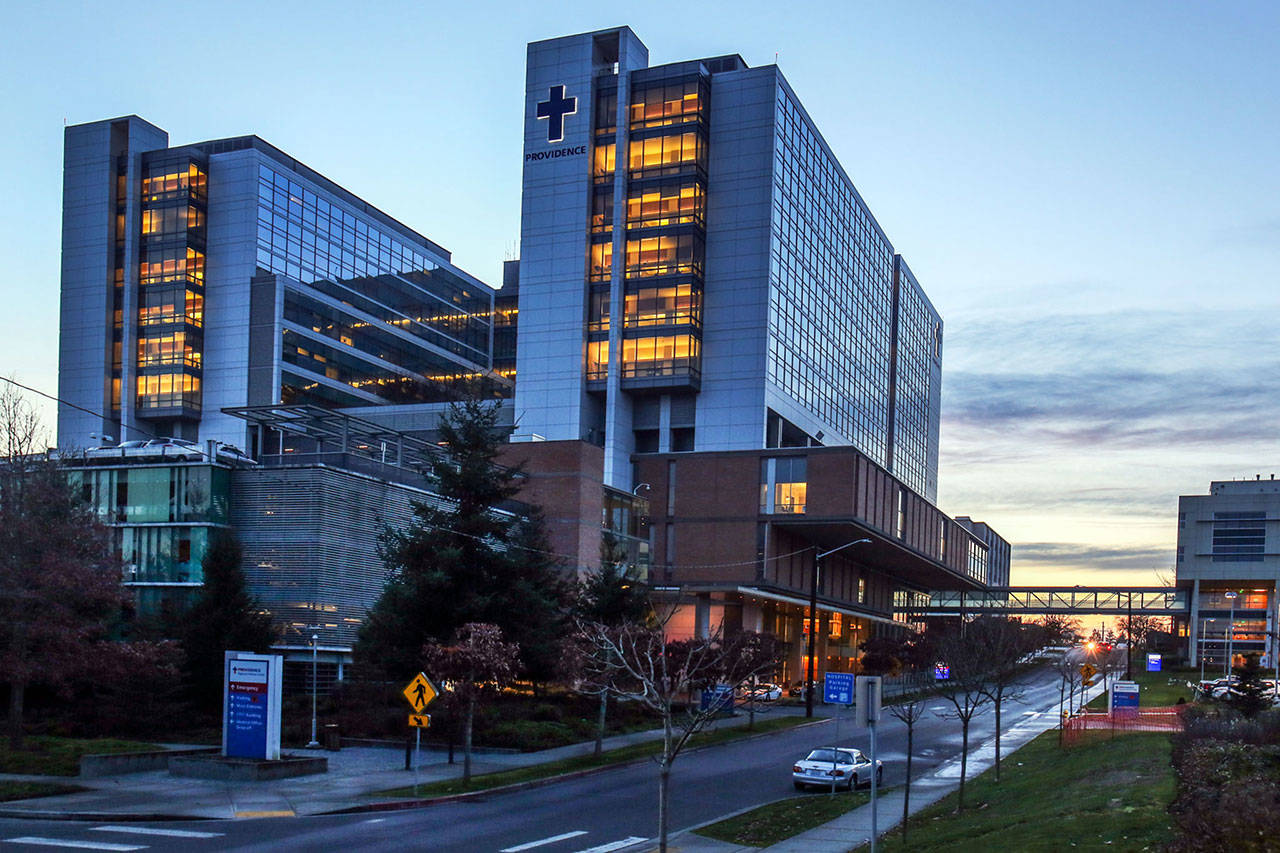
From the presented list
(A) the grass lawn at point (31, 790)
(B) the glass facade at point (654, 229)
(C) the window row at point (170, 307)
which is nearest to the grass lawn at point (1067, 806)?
(A) the grass lawn at point (31, 790)

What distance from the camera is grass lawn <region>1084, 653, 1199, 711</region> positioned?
70.1 meters

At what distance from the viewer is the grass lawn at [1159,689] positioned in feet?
230

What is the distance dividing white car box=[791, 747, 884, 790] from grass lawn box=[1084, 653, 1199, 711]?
3412 cm

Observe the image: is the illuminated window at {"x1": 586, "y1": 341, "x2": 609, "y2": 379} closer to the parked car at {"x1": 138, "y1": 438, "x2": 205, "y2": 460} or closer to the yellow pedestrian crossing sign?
the parked car at {"x1": 138, "y1": 438, "x2": 205, "y2": 460}

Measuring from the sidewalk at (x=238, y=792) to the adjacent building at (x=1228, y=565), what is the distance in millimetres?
120425

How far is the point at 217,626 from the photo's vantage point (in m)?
41.6

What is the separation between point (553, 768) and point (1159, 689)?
209 feet

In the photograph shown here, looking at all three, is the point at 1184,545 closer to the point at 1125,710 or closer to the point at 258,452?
the point at 1125,710

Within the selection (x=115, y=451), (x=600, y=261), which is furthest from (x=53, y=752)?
(x=600, y=261)

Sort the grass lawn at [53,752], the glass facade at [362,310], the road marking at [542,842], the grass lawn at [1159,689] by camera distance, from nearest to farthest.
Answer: the road marking at [542,842], the grass lawn at [53,752], the grass lawn at [1159,689], the glass facade at [362,310]

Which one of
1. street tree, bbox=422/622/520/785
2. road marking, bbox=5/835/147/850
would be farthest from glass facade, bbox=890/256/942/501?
road marking, bbox=5/835/147/850

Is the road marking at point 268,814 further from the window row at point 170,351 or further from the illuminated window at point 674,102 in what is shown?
the window row at point 170,351

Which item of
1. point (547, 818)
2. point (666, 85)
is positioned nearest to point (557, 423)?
point (666, 85)

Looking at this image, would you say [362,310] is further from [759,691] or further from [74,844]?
[74,844]
